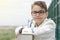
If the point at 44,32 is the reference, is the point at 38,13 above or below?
above

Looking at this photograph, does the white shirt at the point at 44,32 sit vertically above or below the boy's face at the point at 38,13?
below

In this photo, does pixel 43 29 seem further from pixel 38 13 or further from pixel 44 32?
pixel 38 13

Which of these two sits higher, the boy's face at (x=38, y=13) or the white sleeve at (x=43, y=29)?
the boy's face at (x=38, y=13)

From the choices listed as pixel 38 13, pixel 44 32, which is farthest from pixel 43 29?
pixel 38 13

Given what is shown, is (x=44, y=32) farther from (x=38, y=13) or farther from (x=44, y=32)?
(x=38, y=13)

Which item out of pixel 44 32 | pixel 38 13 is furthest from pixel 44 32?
pixel 38 13

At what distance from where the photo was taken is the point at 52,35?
6.55 ft

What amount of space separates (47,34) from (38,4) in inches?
10.8

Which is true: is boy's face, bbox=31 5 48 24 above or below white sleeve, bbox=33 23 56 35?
above

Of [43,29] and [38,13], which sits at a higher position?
[38,13]

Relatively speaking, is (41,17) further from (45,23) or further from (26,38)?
(26,38)

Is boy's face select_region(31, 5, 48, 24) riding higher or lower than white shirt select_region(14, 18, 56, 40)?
higher

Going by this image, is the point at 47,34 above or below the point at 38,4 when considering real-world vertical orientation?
below

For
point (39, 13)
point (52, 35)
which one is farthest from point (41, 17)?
point (52, 35)
